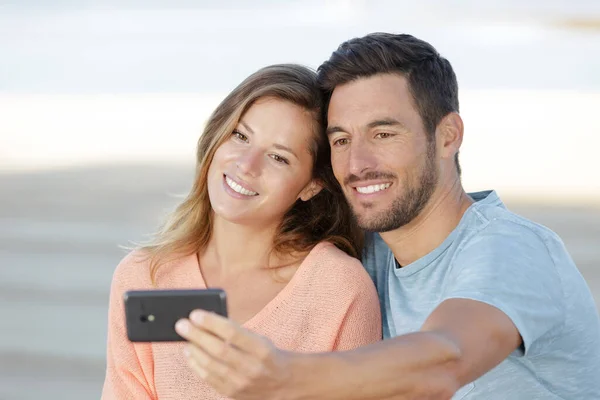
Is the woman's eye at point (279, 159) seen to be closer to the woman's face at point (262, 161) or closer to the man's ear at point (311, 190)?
the woman's face at point (262, 161)

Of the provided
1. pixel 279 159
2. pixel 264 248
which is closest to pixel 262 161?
pixel 279 159

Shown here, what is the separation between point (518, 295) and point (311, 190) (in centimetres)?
110

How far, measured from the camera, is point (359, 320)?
2939mm

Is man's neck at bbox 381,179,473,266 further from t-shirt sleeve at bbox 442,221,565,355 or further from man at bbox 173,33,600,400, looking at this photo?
t-shirt sleeve at bbox 442,221,565,355

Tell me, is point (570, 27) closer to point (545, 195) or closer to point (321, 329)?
point (545, 195)

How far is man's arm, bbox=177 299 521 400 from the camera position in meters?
1.80

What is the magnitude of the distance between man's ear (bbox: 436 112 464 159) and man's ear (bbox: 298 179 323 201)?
1.43 ft

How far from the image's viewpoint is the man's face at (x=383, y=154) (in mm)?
2902

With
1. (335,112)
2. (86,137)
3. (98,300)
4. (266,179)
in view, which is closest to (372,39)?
(335,112)

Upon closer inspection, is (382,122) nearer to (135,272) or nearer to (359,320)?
(359,320)

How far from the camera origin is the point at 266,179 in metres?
3.05

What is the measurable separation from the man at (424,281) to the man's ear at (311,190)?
21 cm

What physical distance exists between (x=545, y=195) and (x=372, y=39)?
5.64 meters

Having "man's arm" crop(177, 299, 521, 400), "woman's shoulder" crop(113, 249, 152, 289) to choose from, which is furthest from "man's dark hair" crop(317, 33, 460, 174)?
"man's arm" crop(177, 299, 521, 400)
